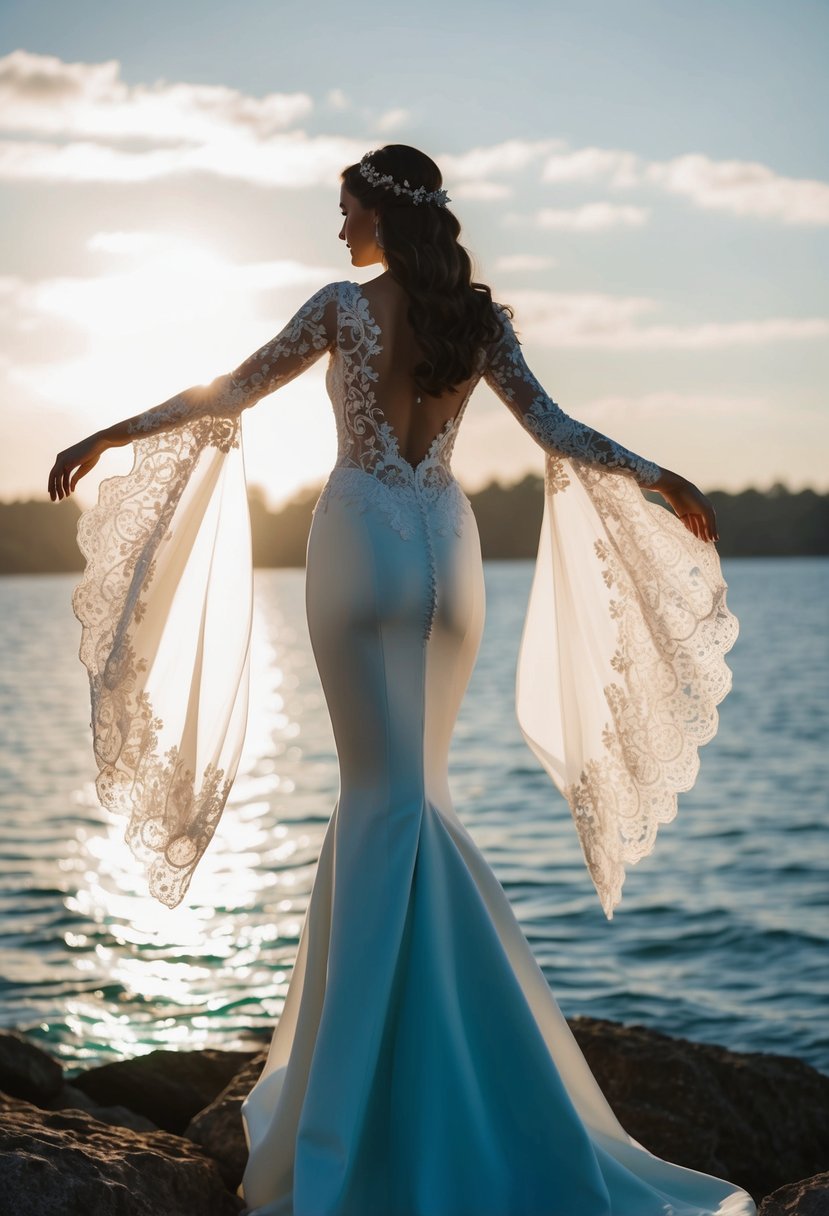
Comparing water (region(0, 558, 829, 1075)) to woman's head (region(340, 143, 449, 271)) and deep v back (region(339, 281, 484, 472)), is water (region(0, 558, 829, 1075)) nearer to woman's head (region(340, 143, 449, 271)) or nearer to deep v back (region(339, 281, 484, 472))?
deep v back (region(339, 281, 484, 472))

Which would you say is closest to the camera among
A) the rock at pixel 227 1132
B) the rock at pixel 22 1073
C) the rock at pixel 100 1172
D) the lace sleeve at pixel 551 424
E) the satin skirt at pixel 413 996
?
the rock at pixel 100 1172

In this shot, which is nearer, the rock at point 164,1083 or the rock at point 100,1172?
the rock at point 100,1172

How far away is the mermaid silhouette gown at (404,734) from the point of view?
3.89 m

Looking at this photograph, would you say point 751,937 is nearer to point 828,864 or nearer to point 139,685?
point 828,864

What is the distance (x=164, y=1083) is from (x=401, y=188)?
3.77 metres

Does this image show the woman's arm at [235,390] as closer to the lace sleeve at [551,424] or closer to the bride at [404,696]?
the bride at [404,696]

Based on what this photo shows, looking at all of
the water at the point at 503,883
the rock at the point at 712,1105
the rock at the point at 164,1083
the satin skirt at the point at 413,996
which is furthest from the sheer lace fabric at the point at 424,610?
the water at the point at 503,883

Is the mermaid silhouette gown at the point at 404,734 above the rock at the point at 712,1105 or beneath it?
above

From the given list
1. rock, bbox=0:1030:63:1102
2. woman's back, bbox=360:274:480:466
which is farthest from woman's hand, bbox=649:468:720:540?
rock, bbox=0:1030:63:1102

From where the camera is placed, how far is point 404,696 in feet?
13.3

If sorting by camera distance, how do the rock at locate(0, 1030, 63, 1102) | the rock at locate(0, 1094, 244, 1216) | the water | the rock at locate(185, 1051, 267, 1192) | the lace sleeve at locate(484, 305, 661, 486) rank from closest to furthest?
the rock at locate(0, 1094, 244, 1216)
the lace sleeve at locate(484, 305, 661, 486)
the rock at locate(185, 1051, 267, 1192)
the rock at locate(0, 1030, 63, 1102)
the water

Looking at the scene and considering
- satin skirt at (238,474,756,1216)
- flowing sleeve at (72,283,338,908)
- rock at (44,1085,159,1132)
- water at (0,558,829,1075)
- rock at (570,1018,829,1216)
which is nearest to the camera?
satin skirt at (238,474,756,1216)

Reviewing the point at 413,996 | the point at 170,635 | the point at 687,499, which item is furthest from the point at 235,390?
the point at 413,996

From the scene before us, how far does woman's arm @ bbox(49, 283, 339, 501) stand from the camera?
410cm
